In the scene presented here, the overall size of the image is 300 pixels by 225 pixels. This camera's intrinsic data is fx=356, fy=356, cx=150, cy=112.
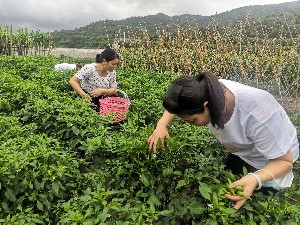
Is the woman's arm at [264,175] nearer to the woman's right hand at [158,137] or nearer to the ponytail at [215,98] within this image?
the ponytail at [215,98]

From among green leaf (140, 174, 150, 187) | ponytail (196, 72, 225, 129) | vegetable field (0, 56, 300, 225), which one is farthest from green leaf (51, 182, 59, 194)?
ponytail (196, 72, 225, 129)

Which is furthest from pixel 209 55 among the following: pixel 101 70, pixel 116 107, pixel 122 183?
pixel 122 183

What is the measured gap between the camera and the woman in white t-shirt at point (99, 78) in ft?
16.0

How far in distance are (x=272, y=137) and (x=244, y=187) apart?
329 mm

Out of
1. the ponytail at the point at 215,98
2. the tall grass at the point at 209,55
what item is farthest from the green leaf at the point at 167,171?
the tall grass at the point at 209,55

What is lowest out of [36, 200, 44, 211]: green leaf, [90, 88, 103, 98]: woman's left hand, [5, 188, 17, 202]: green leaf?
[36, 200, 44, 211]: green leaf

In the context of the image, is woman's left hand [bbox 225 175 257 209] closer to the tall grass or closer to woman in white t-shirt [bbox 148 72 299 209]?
woman in white t-shirt [bbox 148 72 299 209]

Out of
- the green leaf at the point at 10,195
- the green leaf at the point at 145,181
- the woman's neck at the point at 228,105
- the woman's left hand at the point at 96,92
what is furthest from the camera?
the woman's left hand at the point at 96,92

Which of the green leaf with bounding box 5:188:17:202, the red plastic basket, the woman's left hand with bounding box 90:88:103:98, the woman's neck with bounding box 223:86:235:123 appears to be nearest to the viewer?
the woman's neck with bounding box 223:86:235:123

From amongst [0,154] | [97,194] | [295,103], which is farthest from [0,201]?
[295,103]

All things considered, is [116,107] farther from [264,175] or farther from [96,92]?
[264,175]

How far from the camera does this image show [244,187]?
183 cm

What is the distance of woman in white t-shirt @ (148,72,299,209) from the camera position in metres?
1.89

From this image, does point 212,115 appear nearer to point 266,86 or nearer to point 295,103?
point 295,103
